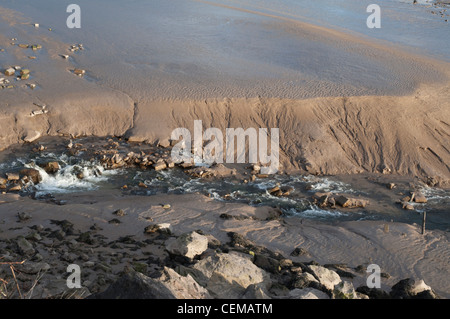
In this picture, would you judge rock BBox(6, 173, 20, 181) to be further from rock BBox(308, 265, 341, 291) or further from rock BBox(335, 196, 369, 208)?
rock BBox(335, 196, 369, 208)

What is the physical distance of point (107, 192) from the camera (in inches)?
375

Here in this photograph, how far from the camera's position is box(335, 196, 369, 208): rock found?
966 centimetres

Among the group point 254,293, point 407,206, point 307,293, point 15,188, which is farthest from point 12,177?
point 407,206

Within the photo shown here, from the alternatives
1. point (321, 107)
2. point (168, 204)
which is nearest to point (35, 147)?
point (168, 204)

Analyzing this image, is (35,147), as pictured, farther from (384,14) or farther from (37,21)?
(384,14)

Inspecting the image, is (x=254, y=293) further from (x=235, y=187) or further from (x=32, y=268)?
(x=235, y=187)

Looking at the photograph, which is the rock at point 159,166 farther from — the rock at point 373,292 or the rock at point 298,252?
the rock at point 373,292

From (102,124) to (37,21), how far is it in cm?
755

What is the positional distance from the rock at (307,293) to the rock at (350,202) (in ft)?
14.5

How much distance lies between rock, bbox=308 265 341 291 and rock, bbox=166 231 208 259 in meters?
1.45

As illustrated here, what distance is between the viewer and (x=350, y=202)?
31.8 ft

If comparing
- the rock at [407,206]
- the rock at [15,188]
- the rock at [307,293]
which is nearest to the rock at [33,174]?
the rock at [15,188]

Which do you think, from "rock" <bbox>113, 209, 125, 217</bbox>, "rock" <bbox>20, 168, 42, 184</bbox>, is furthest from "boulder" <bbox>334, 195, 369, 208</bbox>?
"rock" <bbox>20, 168, 42, 184</bbox>

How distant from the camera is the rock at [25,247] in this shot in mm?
6355
